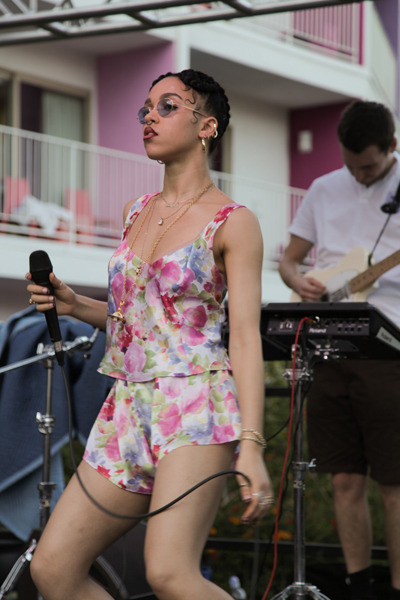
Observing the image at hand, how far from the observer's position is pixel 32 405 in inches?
→ 192

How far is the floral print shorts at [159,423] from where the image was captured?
9.14ft

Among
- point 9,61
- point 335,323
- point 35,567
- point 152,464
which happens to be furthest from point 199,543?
point 9,61

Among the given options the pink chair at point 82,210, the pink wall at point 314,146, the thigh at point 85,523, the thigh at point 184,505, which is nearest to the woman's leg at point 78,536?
the thigh at point 85,523

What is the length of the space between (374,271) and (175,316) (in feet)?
6.61

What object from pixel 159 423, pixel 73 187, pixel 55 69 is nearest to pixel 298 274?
pixel 159 423

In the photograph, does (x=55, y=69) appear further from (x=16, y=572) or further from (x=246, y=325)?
(x=246, y=325)

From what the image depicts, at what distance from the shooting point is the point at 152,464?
2.84 meters

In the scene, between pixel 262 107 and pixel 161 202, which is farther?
pixel 262 107

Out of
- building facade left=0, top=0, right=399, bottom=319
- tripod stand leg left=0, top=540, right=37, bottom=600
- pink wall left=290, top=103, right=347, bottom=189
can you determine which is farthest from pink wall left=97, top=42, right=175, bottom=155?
tripod stand leg left=0, top=540, right=37, bottom=600

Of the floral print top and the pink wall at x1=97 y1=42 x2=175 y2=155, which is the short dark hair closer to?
the floral print top

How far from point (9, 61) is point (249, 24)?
12.9 ft

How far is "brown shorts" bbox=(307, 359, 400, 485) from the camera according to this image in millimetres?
4672

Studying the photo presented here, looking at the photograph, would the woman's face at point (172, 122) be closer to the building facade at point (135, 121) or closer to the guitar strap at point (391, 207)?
the guitar strap at point (391, 207)

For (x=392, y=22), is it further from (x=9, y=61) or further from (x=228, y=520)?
(x=228, y=520)
